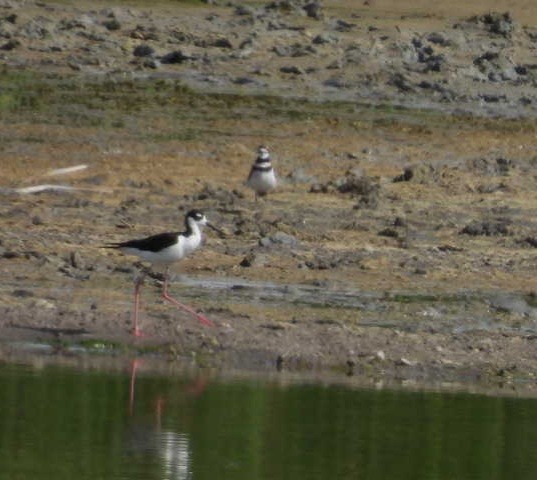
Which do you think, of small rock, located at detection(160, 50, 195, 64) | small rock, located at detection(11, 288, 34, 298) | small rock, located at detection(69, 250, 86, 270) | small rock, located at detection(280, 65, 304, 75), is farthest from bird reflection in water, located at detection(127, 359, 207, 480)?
small rock, located at detection(160, 50, 195, 64)

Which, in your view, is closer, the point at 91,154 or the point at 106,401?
the point at 106,401

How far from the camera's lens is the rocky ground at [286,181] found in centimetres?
1256

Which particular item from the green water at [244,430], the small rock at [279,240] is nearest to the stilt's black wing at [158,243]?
the green water at [244,430]

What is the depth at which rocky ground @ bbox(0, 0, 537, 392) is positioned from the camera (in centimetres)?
1256

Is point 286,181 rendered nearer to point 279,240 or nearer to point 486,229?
point 486,229

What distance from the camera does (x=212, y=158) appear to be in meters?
20.0

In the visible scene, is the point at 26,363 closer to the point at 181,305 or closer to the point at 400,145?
the point at 181,305

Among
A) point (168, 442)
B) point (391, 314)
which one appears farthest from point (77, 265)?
point (168, 442)

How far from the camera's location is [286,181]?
61.9 ft

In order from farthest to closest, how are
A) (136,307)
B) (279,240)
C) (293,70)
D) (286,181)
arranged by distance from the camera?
(293,70), (286,181), (279,240), (136,307)

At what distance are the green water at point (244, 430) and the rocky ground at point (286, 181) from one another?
89 centimetres

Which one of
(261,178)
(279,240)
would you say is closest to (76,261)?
(279,240)

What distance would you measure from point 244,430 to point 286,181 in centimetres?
889

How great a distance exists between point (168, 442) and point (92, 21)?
19256mm
